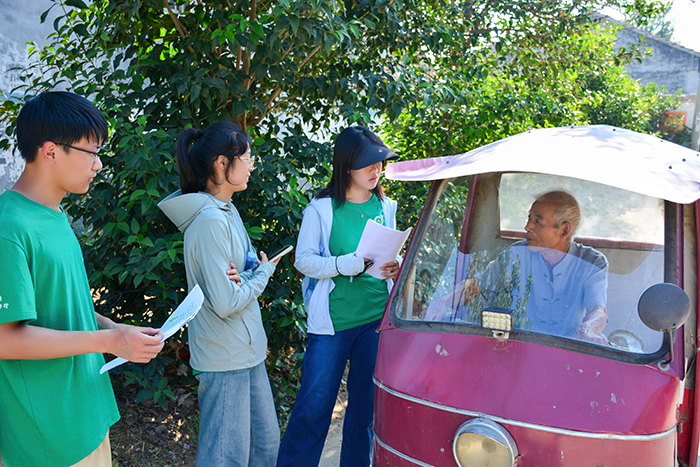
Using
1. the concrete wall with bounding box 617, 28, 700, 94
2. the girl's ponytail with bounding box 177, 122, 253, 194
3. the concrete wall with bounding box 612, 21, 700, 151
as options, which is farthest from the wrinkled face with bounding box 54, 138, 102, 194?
the concrete wall with bounding box 617, 28, 700, 94

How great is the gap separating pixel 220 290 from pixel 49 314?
757mm

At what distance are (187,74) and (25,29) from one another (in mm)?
4077

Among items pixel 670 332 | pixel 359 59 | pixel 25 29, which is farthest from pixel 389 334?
pixel 25 29

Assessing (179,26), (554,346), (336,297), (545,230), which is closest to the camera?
(554,346)

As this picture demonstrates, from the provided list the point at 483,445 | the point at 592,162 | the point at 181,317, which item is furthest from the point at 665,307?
the point at 181,317

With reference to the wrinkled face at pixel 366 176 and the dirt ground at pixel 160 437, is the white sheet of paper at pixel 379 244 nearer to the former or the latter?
the wrinkled face at pixel 366 176

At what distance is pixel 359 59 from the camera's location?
4340mm

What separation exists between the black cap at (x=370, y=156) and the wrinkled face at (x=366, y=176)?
0.04 m

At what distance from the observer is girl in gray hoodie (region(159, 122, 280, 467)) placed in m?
2.33

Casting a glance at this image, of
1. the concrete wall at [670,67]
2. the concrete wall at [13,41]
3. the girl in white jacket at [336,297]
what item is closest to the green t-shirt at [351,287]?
the girl in white jacket at [336,297]

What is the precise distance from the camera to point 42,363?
163 cm

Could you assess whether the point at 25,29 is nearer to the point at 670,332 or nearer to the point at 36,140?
the point at 36,140

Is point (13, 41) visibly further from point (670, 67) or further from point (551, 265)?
point (670, 67)

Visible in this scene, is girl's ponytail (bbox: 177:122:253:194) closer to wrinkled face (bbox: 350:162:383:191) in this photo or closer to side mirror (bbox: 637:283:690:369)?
wrinkled face (bbox: 350:162:383:191)
